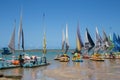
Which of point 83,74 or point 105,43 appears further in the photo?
point 105,43

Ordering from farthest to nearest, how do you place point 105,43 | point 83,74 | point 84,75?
1. point 105,43
2. point 83,74
3. point 84,75

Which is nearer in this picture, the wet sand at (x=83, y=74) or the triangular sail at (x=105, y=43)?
the wet sand at (x=83, y=74)

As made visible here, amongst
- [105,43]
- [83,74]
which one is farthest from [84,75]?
[105,43]

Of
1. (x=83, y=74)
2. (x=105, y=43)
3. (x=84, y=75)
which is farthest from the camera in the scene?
(x=105, y=43)

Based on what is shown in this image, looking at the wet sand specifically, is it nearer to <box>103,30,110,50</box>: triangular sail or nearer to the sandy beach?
the sandy beach

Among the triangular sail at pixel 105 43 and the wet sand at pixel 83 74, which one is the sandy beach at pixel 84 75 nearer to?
the wet sand at pixel 83 74

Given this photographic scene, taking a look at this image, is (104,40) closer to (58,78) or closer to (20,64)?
(20,64)

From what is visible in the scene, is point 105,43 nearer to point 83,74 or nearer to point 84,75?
point 83,74

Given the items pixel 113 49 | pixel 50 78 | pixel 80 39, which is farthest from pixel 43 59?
pixel 113 49

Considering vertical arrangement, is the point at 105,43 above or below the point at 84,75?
above

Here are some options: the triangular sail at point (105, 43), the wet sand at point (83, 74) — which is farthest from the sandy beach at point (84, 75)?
the triangular sail at point (105, 43)

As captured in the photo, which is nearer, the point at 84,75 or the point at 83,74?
the point at 84,75

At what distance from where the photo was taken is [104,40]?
211 feet

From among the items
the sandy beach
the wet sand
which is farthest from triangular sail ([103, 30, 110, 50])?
the sandy beach
